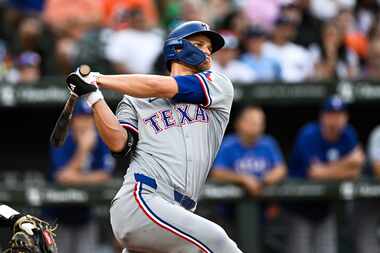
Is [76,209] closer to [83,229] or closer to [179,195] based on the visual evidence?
[83,229]

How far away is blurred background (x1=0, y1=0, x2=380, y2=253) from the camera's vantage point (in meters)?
8.80

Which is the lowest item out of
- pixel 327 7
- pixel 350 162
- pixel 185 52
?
pixel 350 162

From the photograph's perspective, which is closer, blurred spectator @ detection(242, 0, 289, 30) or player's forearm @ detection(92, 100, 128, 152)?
player's forearm @ detection(92, 100, 128, 152)

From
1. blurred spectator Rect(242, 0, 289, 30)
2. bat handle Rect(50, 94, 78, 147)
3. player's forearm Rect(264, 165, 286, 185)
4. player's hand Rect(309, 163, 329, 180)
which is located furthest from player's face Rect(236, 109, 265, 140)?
bat handle Rect(50, 94, 78, 147)

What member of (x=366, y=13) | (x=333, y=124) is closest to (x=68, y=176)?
(x=333, y=124)

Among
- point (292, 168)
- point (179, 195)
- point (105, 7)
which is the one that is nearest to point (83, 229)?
point (292, 168)

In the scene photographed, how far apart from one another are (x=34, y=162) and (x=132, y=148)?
465 cm

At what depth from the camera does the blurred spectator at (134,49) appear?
980cm

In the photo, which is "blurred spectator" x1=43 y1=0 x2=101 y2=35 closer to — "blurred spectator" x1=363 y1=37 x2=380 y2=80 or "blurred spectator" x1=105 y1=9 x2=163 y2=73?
"blurred spectator" x1=105 y1=9 x2=163 y2=73

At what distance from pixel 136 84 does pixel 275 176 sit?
12.1 feet

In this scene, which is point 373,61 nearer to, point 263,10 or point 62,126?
point 263,10

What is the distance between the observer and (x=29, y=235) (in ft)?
17.7

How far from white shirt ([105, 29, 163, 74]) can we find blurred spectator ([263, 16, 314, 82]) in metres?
1.16

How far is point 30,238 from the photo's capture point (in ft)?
17.7
